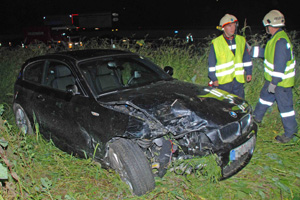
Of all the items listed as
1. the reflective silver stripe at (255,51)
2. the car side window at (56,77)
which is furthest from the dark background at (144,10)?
the car side window at (56,77)

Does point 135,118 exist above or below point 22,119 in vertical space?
above

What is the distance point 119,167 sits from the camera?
3.02 meters

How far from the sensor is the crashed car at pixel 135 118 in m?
2.92

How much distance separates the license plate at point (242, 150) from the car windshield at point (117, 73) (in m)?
1.59

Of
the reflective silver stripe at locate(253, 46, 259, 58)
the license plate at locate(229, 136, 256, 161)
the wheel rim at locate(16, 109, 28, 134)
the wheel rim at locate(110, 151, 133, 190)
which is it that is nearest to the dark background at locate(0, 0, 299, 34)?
the reflective silver stripe at locate(253, 46, 259, 58)

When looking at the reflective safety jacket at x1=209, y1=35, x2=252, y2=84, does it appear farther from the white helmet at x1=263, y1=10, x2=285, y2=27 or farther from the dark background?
the dark background

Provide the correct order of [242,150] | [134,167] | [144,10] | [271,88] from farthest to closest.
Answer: [144,10] → [271,88] → [242,150] → [134,167]

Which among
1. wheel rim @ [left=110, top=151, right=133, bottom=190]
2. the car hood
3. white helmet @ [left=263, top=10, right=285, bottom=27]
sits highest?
white helmet @ [left=263, top=10, right=285, bottom=27]

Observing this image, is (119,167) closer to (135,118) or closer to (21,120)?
(135,118)

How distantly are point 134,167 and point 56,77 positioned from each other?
2.25 meters

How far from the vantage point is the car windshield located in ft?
12.2

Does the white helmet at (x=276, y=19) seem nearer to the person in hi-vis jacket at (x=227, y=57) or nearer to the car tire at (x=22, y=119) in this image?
the person in hi-vis jacket at (x=227, y=57)

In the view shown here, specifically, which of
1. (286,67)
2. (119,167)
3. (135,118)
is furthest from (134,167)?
(286,67)

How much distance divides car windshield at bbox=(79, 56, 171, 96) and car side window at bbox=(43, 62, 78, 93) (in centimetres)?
59
